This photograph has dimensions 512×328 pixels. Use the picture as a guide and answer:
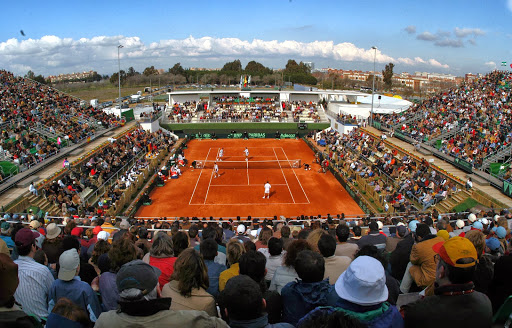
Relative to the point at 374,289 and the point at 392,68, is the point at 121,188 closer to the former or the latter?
the point at 374,289

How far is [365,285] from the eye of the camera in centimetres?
290

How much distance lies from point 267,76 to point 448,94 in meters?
56.2

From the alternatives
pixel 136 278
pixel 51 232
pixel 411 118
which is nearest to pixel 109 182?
pixel 51 232

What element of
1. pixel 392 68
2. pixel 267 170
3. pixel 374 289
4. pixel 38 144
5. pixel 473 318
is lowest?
pixel 267 170

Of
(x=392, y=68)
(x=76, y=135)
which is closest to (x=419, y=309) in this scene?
(x=76, y=135)

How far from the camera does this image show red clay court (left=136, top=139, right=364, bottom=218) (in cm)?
2297

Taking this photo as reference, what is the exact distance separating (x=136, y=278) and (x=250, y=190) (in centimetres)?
2373

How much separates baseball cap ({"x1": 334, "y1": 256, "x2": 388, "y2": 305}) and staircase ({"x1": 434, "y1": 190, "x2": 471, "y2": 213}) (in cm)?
1932

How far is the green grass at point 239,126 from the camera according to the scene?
44.7 metres

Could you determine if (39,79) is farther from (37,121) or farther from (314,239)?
(314,239)

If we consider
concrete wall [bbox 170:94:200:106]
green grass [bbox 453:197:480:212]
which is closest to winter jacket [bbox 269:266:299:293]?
green grass [bbox 453:197:480:212]

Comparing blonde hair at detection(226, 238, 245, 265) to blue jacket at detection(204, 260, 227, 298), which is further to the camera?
blonde hair at detection(226, 238, 245, 265)

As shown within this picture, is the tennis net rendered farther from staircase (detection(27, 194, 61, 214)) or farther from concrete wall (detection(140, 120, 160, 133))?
staircase (detection(27, 194, 61, 214))

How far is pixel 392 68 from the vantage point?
7894cm
